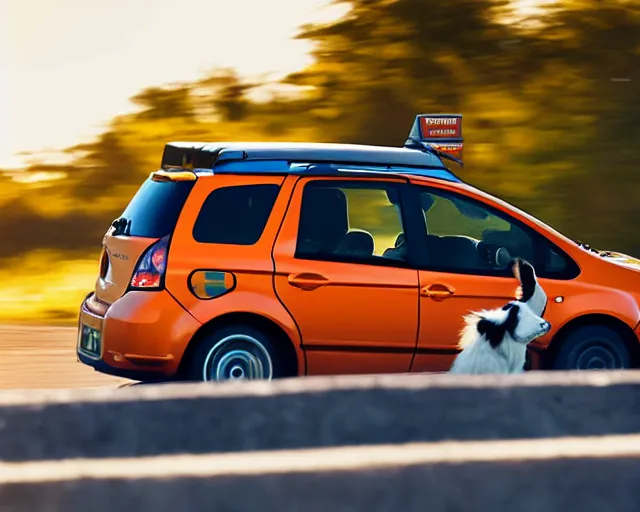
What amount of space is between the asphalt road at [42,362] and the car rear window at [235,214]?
2243 millimetres

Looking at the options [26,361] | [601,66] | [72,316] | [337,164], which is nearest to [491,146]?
[601,66]

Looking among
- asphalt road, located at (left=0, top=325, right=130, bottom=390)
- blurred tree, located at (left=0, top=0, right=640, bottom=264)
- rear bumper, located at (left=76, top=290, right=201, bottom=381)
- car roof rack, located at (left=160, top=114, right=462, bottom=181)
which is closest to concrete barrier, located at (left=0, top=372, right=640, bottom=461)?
rear bumper, located at (left=76, top=290, right=201, bottom=381)

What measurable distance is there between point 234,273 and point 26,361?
3.75 meters

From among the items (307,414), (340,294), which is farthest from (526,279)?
(307,414)

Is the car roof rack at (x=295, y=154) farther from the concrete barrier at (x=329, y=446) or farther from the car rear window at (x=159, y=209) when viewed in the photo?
the concrete barrier at (x=329, y=446)

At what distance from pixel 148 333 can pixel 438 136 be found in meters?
2.51

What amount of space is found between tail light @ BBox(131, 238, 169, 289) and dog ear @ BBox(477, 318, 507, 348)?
6.02 feet

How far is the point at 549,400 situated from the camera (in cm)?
383

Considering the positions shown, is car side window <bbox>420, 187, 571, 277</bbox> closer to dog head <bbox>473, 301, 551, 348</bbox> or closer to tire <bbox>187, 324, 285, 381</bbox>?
dog head <bbox>473, 301, 551, 348</bbox>

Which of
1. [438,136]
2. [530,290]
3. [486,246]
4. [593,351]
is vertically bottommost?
[593,351]

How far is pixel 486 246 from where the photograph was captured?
26.8 ft

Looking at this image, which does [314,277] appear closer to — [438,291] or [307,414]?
[438,291]

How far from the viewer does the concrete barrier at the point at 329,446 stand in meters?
3.52

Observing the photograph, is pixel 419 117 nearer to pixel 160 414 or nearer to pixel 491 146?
pixel 160 414
